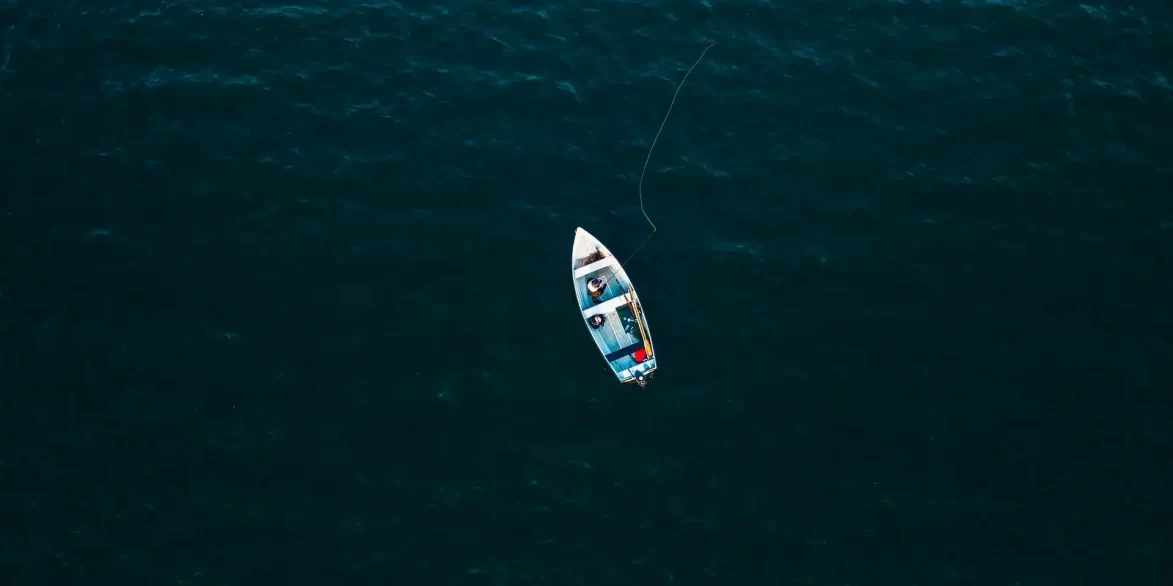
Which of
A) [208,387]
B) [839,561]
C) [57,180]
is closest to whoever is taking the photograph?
[839,561]

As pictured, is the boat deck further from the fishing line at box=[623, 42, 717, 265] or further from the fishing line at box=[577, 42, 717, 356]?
the fishing line at box=[623, 42, 717, 265]

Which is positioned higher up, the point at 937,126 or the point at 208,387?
the point at 937,126

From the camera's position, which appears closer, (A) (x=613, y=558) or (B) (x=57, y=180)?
(A) (x=613, y=558)

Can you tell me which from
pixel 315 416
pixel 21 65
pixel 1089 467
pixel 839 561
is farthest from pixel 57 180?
pixel 1089 467

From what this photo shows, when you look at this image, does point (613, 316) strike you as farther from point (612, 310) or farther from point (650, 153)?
point (650, 153)

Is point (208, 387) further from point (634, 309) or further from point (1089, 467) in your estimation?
point (1089, 467)

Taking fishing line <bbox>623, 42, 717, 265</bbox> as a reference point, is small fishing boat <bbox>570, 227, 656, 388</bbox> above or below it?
below

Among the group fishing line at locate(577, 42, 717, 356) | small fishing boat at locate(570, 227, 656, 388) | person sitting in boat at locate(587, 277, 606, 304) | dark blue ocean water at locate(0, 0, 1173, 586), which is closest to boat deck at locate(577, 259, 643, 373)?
small fishing boat at locate(570, 227, 656, 388)

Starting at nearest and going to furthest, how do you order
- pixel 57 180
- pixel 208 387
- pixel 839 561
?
pixel 839 561, pixel 208 387, pixel 57 180
